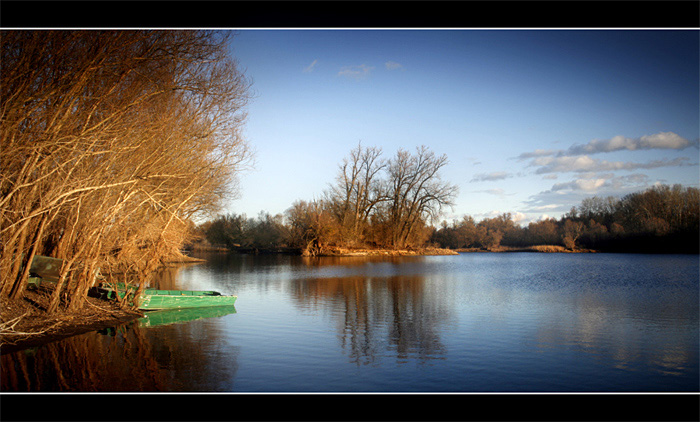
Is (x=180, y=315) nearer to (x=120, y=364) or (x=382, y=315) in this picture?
(x=120, y=364)

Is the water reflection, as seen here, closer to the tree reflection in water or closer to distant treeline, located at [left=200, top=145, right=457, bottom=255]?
the tree reflection in water

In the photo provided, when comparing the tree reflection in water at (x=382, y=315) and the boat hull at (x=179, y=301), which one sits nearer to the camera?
the tree reflection in water at (x=382, y=315)

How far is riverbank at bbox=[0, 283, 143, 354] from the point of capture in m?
9.70

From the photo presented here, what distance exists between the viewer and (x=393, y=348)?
33.0ft

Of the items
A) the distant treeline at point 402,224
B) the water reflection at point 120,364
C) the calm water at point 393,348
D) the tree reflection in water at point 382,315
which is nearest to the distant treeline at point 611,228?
the distant treeline at point 402,224

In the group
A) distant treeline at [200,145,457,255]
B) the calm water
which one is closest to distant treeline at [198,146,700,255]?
distant treeline at [200,145,457,255]

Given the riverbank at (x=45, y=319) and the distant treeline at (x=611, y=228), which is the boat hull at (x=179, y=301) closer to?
the riverbank at (x=45, y=319)

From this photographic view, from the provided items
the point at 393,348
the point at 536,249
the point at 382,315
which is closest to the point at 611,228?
the point at 536,249

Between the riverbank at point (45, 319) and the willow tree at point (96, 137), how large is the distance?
467mm

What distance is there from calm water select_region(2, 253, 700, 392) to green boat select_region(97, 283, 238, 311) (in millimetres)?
435

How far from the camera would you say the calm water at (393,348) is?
779 centimetres

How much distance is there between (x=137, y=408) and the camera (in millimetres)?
5711
